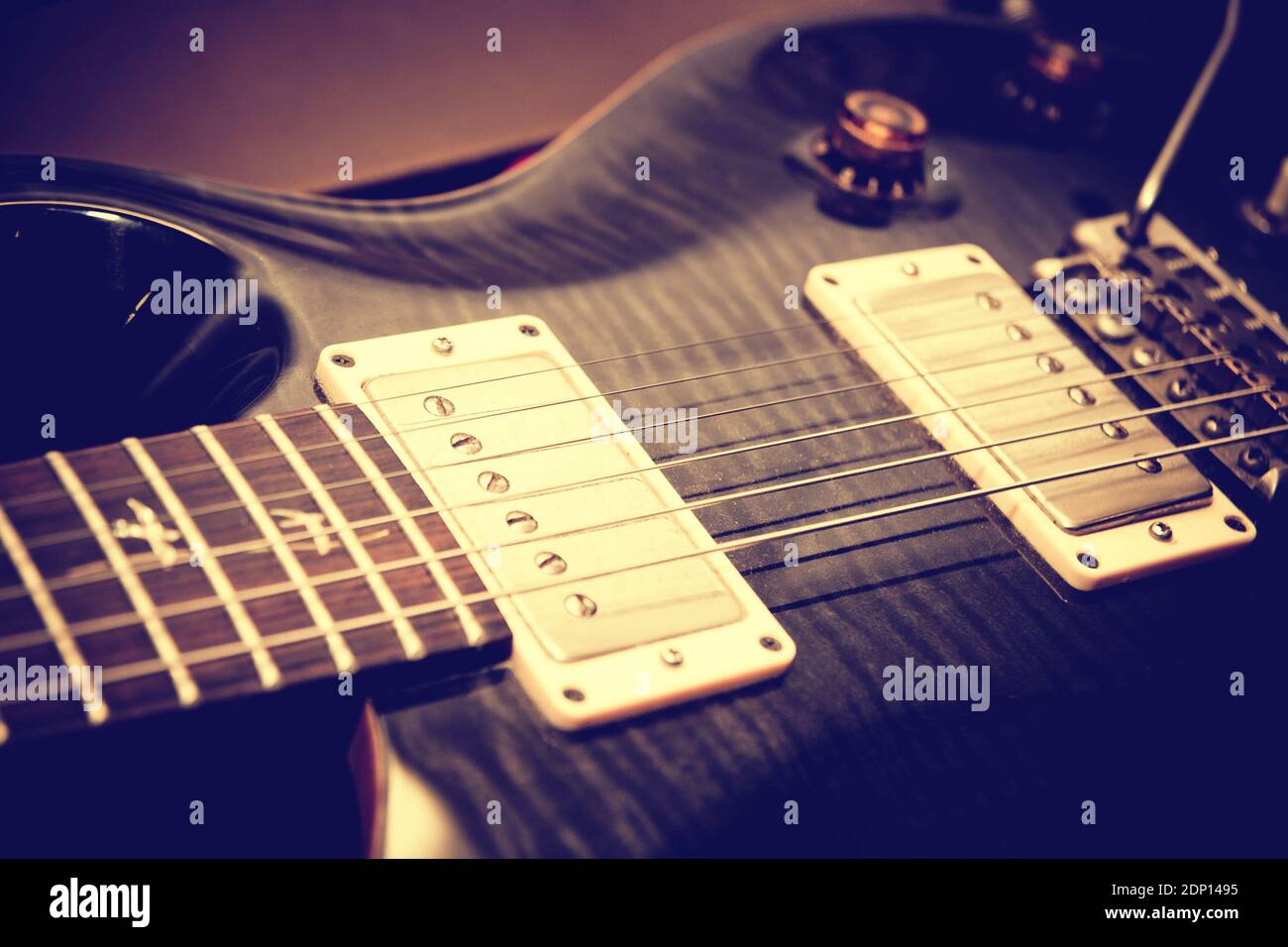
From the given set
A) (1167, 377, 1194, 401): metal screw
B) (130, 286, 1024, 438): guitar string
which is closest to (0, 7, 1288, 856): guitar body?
(130, 286, 1024, 438): guitar string

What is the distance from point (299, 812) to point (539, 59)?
97cm

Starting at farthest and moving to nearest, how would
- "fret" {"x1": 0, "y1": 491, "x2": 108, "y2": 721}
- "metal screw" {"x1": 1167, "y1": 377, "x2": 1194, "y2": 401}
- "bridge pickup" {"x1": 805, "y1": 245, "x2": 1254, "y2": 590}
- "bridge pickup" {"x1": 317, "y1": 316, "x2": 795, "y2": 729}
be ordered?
"metal screw" {"x1": 1167, "y1": 377, "x2": 1194, "y2": 401} → "bridge pickup" {"x1": 805, "y1": 245, "x2": 1254, "y2": 590} → "bridge pickup" {"x1": 317, "y1": 316, "x2": 795, "y2": 729} → "fret" {"x1": 0, "y1": 491, "x2": 108, "y2": 721}

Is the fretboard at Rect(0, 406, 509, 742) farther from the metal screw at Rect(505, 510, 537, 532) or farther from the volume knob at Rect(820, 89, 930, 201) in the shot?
the volume knob at Rect(820, 89, 930, 201)

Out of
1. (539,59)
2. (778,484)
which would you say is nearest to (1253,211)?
(778,484)

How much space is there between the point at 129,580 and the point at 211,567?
1.4 inches

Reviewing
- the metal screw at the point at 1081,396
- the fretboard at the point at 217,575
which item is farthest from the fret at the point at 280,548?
the metal screw at the point at 1081,396

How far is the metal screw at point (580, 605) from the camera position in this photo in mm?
620

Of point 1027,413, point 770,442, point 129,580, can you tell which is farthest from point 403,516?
point 1027,413

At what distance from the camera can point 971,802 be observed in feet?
2.08

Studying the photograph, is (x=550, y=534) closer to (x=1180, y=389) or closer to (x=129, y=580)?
(x=129, y=580)

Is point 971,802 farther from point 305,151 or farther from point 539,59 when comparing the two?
point 539,59

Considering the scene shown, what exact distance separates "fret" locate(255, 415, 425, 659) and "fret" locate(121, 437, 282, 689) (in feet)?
0.20

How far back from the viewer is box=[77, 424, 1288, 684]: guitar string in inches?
20.6

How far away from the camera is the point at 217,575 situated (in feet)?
1.84
